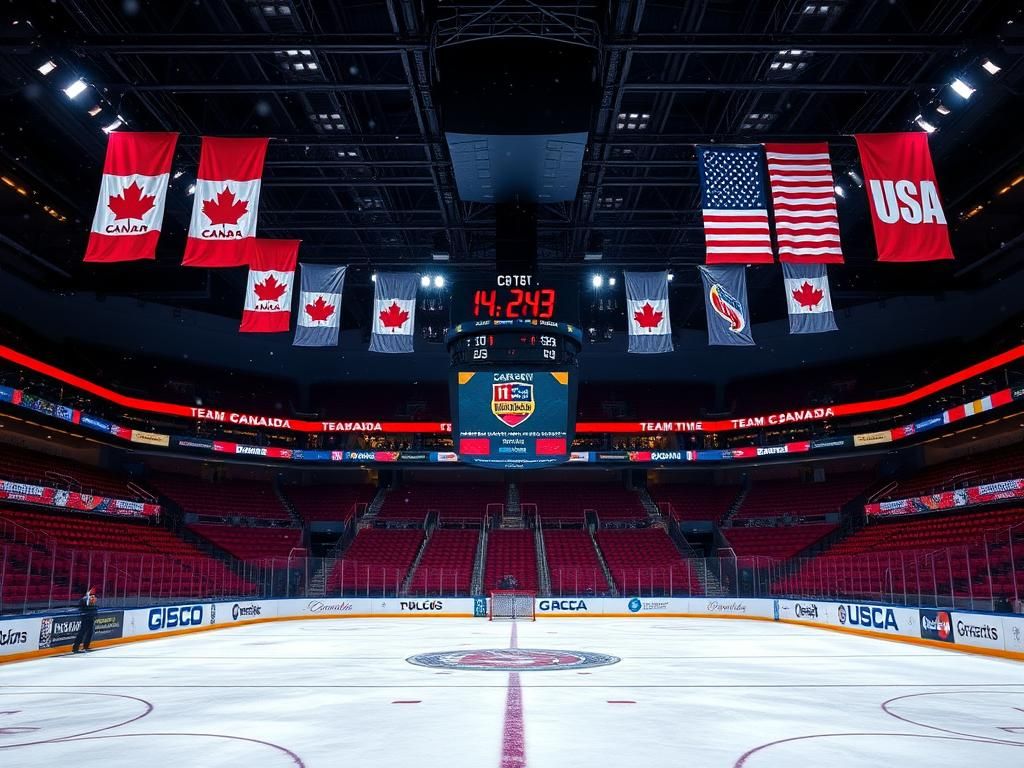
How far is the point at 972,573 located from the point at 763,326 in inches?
938

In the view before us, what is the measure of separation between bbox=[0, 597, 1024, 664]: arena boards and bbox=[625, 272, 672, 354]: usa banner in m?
8.92

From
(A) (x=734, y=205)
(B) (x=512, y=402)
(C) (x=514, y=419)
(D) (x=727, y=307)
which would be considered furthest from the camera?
(C) (x=514, y=419)

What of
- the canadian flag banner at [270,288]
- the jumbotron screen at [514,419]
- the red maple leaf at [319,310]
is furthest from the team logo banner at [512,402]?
the canadian flag banner at [270,288]

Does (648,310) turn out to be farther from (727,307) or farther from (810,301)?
(810,301)

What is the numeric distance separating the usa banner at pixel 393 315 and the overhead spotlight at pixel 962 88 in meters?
12.6

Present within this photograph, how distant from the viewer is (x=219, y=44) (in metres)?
13.5

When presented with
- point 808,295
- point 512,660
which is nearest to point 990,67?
point 808,295

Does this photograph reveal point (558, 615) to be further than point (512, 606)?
Yes

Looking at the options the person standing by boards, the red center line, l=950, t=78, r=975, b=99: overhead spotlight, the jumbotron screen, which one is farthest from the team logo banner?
l=950, t=78, r=975, b=99: overhead spotlight

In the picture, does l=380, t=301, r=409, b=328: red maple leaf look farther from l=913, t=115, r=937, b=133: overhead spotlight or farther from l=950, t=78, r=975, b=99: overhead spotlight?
l=950, t=78, r=975, b=99: overhead spotlight

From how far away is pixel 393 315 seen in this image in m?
18.9

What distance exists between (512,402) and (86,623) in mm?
10666

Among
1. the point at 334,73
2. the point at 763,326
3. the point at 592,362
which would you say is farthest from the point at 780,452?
the point at 334,73

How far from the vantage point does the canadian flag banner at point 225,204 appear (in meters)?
13.2
